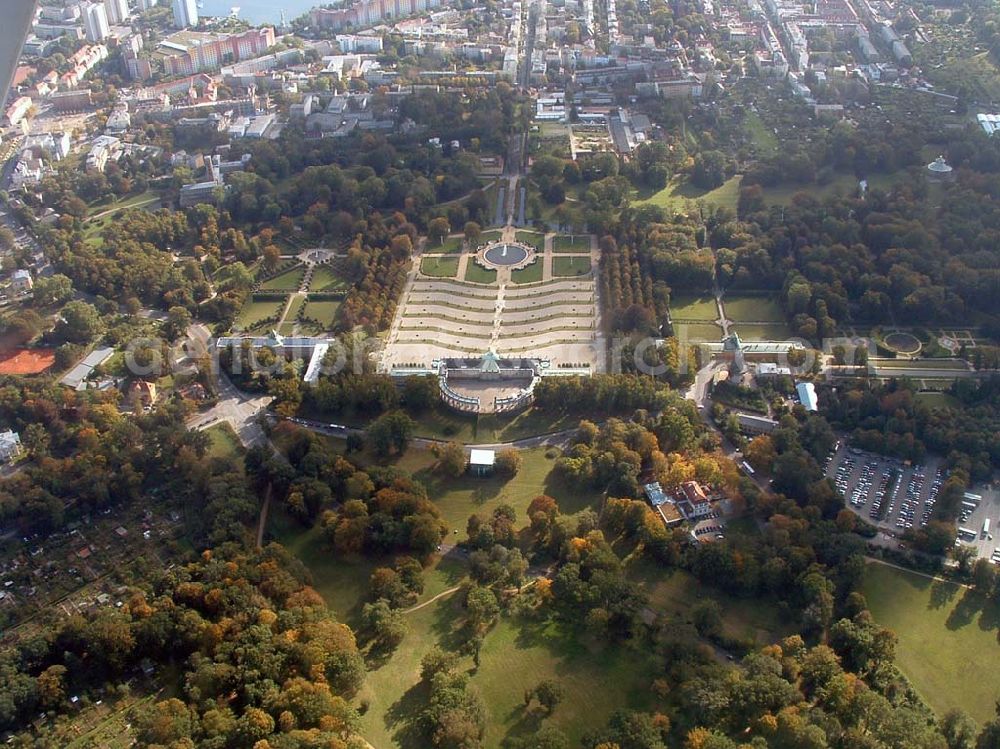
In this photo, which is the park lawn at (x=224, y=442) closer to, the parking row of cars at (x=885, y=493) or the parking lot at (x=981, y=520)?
the parking row of cars at (x=885, y=493)

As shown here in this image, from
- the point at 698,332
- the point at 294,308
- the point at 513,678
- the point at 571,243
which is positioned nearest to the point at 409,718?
the point at 513,678

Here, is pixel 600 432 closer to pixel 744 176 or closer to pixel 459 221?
pixel 459 221

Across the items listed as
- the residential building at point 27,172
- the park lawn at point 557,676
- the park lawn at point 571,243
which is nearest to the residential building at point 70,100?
the residential building at point 27,172

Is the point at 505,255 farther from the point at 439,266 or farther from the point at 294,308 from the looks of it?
the point at 294,308

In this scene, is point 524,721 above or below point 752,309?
below

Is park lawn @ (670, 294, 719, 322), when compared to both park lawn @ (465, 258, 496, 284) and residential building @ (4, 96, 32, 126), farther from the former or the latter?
residential building @ (4, 96, 32, 126)

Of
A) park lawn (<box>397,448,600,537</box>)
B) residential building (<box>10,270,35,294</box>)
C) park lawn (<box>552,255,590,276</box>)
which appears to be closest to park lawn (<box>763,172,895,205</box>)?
park lawn (<box>552,255,590,276</box>)

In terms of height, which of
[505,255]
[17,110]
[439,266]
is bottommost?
[439,266]
